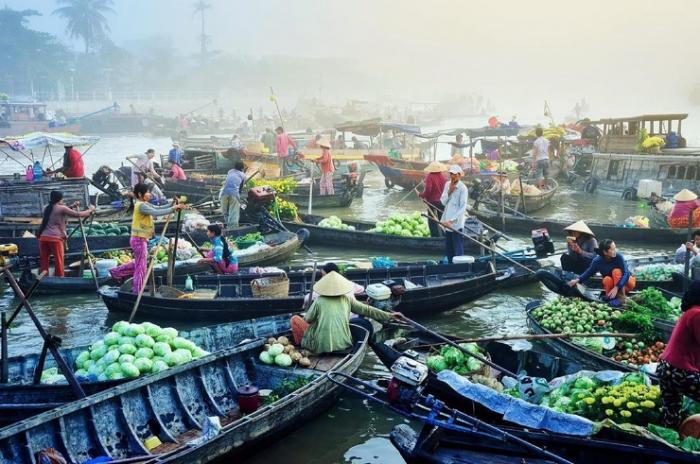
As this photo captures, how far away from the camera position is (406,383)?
559 centimetres

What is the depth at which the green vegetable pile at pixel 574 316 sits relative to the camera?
8.16m

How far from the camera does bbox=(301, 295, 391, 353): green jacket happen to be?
756 cm

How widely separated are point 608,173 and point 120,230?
1693 cm

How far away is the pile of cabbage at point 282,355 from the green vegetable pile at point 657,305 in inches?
171

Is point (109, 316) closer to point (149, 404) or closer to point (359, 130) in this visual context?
point (149, 404)

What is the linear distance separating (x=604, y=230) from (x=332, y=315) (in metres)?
10.2

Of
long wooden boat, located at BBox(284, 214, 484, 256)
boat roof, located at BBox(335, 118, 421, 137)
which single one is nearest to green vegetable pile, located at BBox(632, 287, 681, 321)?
long wooden boat, located at BBox(284, 214, 484, 256)

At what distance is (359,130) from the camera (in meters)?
30.9

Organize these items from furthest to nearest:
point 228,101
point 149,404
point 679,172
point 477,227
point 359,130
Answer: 1. point 228,101
2. point 359,130
3. point 679,172
4. point 477,227
5. point 149,404

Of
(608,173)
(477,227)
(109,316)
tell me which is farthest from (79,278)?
(608,173)

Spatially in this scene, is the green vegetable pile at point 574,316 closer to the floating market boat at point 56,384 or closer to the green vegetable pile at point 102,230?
the floating market boat at point 56,384

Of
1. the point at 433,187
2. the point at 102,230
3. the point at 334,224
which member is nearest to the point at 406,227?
the point at 433,187

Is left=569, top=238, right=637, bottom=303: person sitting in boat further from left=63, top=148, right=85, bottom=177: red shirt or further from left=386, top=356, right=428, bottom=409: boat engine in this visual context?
left=63, top=148, right=85, bottom=177: red shirt

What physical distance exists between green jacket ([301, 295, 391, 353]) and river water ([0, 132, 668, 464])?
71cm
